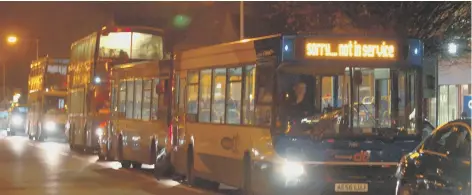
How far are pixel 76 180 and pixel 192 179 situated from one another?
3.09m

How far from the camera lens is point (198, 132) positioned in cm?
1462

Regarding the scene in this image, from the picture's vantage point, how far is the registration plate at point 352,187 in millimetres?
11047

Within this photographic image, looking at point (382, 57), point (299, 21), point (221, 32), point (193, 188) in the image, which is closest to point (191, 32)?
point (221, 32)

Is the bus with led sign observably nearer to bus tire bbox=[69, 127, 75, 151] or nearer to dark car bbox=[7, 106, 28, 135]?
bus tire bbox=[69, 127, 75, 151]

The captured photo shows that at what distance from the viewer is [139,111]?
63.1 feet

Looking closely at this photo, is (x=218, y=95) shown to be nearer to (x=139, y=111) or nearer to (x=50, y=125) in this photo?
(x=139, y=111)

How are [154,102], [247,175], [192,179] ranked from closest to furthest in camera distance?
[247,175] → [192,179] → [154,102]

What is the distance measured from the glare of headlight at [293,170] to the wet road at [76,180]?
372 centimetres

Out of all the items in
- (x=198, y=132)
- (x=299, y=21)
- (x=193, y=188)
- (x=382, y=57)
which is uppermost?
(x=299, y=21)

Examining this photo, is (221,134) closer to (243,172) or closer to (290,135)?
(243,172)

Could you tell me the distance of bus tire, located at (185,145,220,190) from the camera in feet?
50.0

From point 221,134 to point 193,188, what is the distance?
2.30m

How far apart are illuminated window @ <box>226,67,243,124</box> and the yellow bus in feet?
12.9

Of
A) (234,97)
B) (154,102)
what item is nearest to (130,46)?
(154,102)
